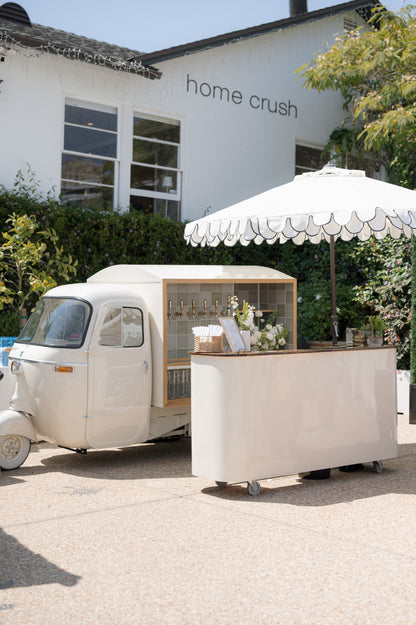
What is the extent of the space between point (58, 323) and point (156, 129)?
22.3 feet

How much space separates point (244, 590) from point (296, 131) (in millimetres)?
12650

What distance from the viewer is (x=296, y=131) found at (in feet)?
51.0

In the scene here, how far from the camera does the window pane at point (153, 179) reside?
13.0m

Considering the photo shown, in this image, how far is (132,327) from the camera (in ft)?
24.9

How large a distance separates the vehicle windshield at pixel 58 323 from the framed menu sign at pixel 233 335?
1433 mm

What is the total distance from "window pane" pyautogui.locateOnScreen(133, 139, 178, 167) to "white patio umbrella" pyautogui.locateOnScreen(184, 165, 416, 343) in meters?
5.80

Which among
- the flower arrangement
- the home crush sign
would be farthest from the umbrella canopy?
the home crush sign

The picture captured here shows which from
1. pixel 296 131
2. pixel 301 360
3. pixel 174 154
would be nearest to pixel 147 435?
pixel 301 360

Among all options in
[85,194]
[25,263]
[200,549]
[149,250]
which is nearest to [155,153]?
[85,194]

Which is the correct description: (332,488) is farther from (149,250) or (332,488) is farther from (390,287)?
(149,250)

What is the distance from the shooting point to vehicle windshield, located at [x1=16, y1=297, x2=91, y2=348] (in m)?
7.37

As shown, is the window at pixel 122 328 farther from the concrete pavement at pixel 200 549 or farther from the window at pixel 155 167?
the window at pixel 155 167

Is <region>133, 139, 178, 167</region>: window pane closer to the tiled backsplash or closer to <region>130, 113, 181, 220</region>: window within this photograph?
<region>130, 113, 181, 220</region>: window

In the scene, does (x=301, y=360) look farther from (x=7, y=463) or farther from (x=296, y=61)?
(x=296, y=61)
